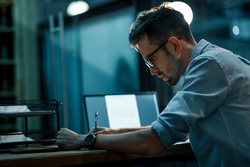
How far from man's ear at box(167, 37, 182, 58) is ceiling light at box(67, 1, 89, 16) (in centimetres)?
229

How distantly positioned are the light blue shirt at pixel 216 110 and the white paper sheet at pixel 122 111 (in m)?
0.64

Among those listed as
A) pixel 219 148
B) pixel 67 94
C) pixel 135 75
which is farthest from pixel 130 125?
pixel 67 94

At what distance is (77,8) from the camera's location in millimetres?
3332

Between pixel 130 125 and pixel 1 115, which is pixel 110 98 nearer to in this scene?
pixel 130 125

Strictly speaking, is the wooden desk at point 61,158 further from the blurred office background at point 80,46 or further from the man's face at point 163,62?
the blurred office background at point 80,46

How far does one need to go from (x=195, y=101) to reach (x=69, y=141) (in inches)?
21.8

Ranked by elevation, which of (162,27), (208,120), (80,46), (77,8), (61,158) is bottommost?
(61,158)

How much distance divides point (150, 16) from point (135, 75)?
1870 millimetres

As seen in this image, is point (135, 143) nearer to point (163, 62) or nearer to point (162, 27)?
point (163, 62)

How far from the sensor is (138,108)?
1706mm

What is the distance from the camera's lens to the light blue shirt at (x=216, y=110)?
95 centimetres

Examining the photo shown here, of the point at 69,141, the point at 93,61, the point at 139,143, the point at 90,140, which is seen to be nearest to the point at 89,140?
the point at 90,140

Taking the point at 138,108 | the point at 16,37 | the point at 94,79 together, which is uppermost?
the point at 16,37

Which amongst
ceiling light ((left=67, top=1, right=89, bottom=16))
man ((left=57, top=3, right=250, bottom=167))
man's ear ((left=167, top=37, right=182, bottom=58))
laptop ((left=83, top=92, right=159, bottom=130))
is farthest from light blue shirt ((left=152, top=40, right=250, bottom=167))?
ceiling light ((left=67, top=1, right=89, bottom=16))
